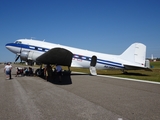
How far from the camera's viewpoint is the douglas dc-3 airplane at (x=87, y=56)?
1806cm

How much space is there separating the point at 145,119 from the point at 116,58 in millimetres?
17408

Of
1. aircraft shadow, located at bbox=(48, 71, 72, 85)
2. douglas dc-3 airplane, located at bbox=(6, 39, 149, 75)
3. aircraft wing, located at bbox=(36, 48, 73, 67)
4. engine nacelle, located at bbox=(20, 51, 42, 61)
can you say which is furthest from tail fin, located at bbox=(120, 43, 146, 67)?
engine nacelle, located at bbox=(20, 51, 42, 61)

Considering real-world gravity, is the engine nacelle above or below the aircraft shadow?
above

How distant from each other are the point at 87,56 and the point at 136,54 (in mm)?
6636

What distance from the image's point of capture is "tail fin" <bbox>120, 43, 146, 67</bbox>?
2077 cm

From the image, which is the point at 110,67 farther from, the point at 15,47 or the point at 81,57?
the point at 15,47

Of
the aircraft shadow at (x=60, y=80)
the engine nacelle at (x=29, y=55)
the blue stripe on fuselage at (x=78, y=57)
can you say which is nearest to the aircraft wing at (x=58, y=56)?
the aircraft shadow at (x=60, y=80)

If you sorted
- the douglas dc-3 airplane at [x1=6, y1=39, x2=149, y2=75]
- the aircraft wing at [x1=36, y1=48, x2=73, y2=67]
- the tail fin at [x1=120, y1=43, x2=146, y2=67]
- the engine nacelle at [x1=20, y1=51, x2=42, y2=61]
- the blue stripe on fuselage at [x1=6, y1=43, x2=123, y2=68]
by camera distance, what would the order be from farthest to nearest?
1. the tail fin at [x1=120, y1=43, x2=146, y2=67]
2. the blue stripe on fuselage at [x1=6, y1=43, x2=123, y2=68]
3. the douglas dc-3 airplane at [x1=6, y1=39, x2=149, y2=75]
4. the engine nacelle at [x1=20, y1=51, x2=42, y2=61]
5. the aircraft wing at [x1=36, y1=48, x2=73, y2=67]

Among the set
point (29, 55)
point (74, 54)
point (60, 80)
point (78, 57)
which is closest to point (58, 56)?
point (60, 80)

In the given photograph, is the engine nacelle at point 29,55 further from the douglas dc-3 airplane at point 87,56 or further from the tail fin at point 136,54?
the tail fin at point 136,54

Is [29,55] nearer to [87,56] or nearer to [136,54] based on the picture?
[87,56]

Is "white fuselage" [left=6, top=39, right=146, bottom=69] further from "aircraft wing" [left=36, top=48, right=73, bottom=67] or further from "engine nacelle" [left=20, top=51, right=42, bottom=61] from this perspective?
"aircraft wing" [left=36, top=48, right=73, bottom=67]

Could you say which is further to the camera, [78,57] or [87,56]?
[87,56]

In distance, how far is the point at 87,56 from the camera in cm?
1997
